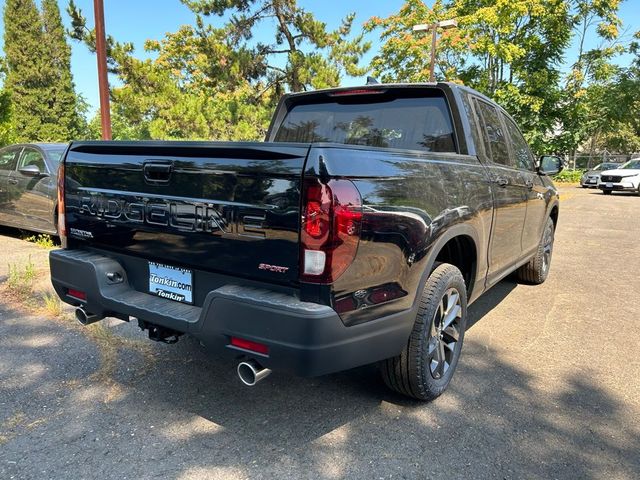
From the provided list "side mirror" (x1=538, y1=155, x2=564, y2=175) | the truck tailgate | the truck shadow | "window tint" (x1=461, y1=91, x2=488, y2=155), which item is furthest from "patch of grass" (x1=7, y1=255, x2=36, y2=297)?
"side mirror" (x1=538, y1=155, x2=564, y2=175)

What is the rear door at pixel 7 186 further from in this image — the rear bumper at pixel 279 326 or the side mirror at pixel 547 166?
the side mirror at pixel 547 166

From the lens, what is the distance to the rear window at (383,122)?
3.48 meters

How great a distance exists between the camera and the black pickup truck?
2.12 m

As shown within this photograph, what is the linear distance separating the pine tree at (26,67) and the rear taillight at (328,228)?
110 feet

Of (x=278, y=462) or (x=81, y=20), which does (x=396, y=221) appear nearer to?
(x=278, y=462)

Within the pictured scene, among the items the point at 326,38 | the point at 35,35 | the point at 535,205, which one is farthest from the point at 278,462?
the point at 35,35

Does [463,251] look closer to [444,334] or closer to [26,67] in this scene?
[444,334]

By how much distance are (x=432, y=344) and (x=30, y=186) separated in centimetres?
687

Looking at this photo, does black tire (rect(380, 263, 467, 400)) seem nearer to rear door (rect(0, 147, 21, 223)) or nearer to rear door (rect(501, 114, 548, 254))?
rear door (rect(501, 114, 548, 254))

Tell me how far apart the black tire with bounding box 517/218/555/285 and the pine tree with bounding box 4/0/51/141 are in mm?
32393

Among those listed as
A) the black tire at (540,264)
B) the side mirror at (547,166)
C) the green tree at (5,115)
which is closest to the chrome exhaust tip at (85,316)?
the side mirror at (547,166)

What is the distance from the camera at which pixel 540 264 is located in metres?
5.57

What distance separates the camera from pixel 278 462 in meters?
2.37

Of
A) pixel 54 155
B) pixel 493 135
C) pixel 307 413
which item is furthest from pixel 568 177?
pixel 307 413
